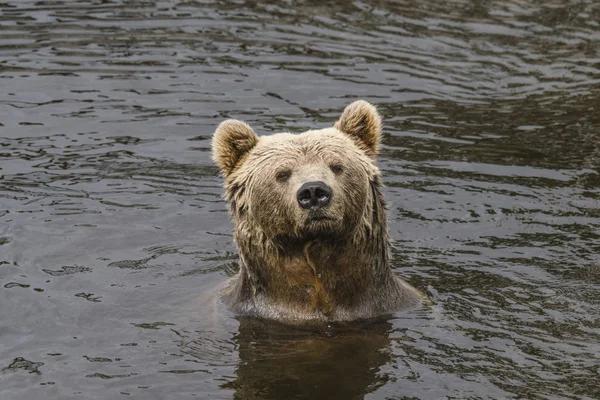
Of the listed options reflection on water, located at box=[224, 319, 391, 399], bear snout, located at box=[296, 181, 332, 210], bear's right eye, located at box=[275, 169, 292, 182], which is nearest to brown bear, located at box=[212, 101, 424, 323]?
bear's right eye, located at box=[275, 169, 292, 182]

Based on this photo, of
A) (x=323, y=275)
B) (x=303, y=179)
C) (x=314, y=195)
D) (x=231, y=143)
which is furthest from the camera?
(x=231, y=143)

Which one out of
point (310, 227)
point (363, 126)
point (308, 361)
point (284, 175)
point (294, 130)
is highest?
point (363, 126)

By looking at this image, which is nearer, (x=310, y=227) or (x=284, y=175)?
(x=310, y=227)

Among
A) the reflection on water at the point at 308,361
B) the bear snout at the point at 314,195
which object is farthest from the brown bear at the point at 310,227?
the reflection on water at the point at 308,361

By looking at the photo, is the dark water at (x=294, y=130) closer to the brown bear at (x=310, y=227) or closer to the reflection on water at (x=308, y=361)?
the reflection on water at (x=308, y=361)

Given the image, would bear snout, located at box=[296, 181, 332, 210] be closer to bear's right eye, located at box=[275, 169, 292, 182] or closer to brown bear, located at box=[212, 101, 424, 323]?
brown bear, located at box=[212, 101, 424, 323]

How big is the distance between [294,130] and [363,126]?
4723 millimetres

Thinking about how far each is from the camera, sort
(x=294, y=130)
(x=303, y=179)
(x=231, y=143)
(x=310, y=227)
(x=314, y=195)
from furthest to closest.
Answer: (x=294, y=130)
(x=231, y=143)
(x=303, y=179)
(x=310, y=227)
(x=314, y=195)

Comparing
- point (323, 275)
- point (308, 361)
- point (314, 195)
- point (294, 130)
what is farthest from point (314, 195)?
point (294, 130)

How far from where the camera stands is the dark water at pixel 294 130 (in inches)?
351

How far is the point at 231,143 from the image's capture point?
9.88 meters

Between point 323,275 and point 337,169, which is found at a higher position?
point 337,169

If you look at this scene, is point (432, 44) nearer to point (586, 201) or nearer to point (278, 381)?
point (586, 201)

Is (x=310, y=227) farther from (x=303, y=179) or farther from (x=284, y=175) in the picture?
(x=284, y=175)
